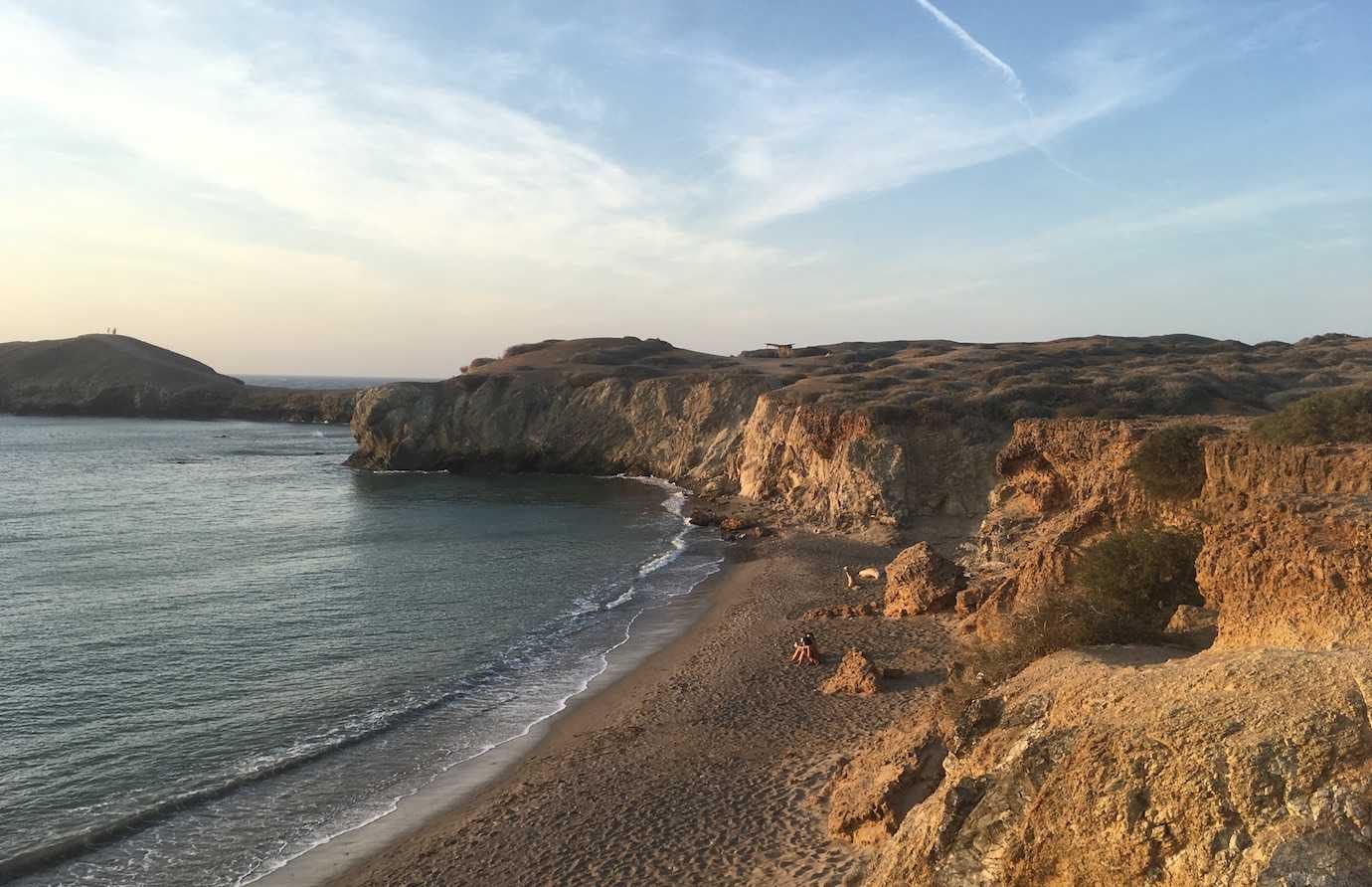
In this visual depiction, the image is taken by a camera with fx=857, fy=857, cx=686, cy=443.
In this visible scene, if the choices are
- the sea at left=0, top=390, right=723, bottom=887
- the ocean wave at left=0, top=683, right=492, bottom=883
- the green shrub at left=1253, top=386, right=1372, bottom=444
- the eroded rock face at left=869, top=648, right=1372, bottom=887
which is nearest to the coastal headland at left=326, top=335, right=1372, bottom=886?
the eroded rock face at left=869, top=648, right=1372, bottom=887

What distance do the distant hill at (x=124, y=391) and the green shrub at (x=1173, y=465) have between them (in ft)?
427

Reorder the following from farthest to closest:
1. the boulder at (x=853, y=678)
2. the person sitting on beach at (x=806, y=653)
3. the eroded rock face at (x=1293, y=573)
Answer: the person sitting on beach at (x=806, y=653), the boulder at (x=853, y=678), the eroded rock face at (x=1293, y=573)

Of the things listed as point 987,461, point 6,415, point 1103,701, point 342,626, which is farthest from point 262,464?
point 6,415

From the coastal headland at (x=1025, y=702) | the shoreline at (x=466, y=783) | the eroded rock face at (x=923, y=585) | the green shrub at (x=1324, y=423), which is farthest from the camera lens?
the eroded rock face at (x=923, y=585)

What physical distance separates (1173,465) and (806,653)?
9027mm

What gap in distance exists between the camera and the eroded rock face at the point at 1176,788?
5855 millimetres

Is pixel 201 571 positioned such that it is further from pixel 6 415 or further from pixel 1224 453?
pixel 6 415

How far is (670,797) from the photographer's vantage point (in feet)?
46.3

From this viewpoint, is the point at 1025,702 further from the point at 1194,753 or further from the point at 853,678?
the point at 853,678

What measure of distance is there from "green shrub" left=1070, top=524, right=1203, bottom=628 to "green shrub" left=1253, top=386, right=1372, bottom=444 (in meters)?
2.77

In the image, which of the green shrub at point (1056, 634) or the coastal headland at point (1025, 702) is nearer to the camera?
the coastal headland at point (1025, 702)

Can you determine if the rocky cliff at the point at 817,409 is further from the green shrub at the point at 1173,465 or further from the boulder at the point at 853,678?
the boulder at the point at 853,678

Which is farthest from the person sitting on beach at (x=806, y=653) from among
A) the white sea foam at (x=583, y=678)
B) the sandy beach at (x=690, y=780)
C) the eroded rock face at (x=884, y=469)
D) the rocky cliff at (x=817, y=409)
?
the eroded rock face at (x=884, y=469)

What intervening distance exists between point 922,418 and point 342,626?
2804 cm
